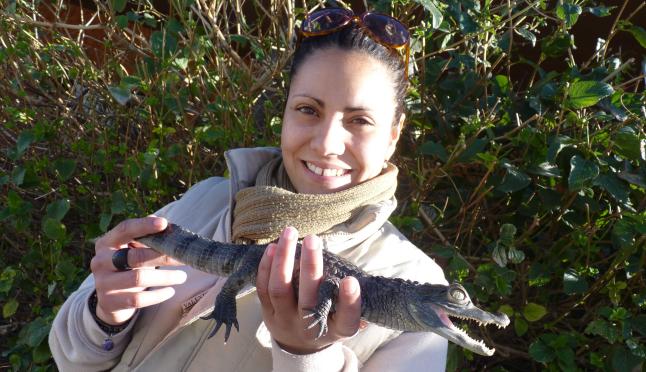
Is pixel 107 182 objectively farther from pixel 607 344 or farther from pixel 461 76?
pixel 607 344

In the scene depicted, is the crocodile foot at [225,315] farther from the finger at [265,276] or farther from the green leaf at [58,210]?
the green leaf at [58,210]

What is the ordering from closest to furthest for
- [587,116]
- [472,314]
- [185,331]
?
1. [472,314]
2. [185,331]
3. [587,116]

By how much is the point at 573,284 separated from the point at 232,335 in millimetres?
1325

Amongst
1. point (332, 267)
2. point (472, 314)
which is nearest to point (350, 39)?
point (332, 267)

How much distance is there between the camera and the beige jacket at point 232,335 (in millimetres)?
1661

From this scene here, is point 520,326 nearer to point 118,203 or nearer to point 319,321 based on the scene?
point 319,321

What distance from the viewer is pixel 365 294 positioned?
1.55 m

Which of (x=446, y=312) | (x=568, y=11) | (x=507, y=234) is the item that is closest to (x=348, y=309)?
(x=446, y=312)

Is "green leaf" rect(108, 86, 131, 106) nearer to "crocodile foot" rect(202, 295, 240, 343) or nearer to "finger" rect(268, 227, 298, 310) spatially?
"crocodile foot" rect(202, 295, 240, 343)

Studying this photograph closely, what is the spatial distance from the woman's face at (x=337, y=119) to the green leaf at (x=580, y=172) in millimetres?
813

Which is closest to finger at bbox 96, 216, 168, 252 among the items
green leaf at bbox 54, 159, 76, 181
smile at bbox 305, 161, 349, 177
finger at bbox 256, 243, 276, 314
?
finger at bbox 256, 243, 276, 314

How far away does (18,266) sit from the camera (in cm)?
341

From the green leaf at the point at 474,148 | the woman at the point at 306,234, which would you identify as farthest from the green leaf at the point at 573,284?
the woman at the point at 306,234

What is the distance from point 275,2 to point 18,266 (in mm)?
1853
